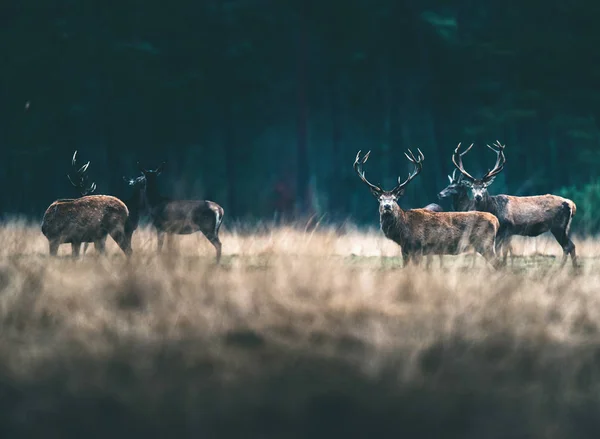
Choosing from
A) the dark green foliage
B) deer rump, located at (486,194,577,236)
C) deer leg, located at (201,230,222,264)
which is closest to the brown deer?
deer rump, located at (486,194,577,236)

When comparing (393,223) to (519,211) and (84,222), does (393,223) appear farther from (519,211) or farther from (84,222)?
(84,222)

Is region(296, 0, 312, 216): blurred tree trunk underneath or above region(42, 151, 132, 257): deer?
above

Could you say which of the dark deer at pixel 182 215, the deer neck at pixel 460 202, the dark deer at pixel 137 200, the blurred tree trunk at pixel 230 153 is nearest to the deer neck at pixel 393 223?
the deer neck at pixel 460 202

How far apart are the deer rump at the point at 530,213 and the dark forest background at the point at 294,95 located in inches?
279

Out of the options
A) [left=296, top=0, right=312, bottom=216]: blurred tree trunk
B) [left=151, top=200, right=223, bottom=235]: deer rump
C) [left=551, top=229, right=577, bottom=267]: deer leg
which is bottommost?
[left=551, top=229, right=577, bottom=267]: deer leg

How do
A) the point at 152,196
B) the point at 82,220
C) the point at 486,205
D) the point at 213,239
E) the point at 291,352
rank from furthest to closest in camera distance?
the point at 152,196, the point at 213,239, the point at 486,205, the point at 82,220, the point at 291,352

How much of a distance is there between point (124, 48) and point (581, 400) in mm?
18616

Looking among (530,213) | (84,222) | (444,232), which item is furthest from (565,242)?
(84,222)

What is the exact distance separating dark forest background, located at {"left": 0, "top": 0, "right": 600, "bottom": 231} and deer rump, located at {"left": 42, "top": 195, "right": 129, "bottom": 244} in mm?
9216

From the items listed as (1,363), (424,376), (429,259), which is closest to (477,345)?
(424,376)

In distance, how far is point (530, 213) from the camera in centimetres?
1407

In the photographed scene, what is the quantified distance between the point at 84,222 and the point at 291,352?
634cm

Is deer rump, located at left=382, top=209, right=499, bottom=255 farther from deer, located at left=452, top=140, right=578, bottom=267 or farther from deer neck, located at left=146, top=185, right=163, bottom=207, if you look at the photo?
deer neck, located at left=146, top=185, right=163, bottom=207

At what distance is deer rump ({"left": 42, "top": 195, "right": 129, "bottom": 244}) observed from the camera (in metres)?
11.9
